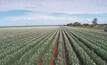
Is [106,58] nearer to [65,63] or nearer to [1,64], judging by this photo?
[65,63]

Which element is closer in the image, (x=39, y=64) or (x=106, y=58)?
(x=39, y=64)

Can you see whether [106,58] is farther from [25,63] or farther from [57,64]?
[25,63]

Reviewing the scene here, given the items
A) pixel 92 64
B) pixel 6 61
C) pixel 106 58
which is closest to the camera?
pixel 92 64

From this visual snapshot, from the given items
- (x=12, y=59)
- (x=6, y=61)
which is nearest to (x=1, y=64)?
(x=6, y=61)

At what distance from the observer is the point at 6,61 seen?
1348 cm

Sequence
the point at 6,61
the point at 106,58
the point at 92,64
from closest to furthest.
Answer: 1. the point at 92,64
2. the point at 6,61
3. the point at 106,58

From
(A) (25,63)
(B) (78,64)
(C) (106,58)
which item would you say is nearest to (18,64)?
(A) (25,63)

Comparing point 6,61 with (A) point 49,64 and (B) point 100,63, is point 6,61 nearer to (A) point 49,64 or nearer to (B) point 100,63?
(A) point 49,64

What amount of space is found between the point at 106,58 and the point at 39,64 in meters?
6.05

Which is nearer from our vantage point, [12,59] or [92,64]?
[92,64]

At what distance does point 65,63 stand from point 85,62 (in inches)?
61.2

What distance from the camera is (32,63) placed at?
1270 centimetres

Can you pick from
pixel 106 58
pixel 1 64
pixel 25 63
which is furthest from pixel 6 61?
pixel 106 58

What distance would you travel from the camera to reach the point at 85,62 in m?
13.0
